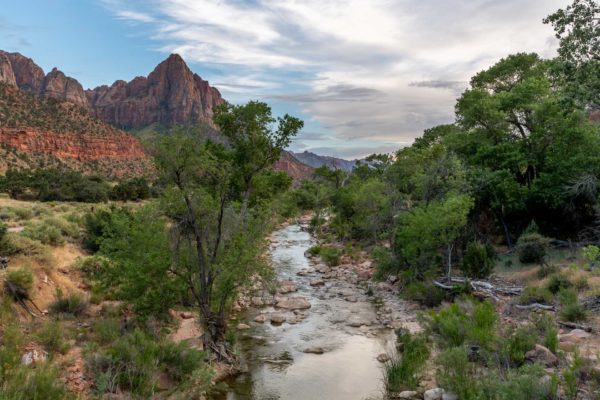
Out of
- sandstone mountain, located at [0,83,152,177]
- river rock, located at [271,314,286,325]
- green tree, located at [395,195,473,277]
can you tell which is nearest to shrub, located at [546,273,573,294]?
green tree, located at [395,195,473,277]

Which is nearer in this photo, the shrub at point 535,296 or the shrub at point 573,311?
the shrub at point 573,311

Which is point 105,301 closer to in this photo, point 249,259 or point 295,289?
point 249,259

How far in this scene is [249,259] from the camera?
13172 mm

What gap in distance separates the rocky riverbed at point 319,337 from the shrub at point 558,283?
17.6 feet

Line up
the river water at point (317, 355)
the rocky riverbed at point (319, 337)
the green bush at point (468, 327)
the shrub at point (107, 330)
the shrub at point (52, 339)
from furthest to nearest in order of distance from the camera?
the shrub at point (107, 330)
the rocky riverbed at point (319, 337)
the river water at point (317, 355)
the green bush at point (468, 327)
the shrub at point (52, 339)

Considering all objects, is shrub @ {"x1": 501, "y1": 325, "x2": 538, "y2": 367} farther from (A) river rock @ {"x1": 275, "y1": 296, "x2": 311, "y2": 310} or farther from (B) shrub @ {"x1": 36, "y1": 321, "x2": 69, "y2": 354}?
(B) shrub @ {"x1": 36, "y1": 321, "x2": 69, "y2": 354}

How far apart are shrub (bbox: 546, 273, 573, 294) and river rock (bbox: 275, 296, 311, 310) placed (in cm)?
1020

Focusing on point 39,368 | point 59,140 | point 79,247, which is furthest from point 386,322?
point 59,140

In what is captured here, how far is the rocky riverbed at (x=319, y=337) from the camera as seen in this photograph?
12125 mm

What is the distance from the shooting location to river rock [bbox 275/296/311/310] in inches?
816

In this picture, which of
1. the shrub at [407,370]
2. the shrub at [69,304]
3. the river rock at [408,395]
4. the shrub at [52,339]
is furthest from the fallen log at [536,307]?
the shrub at [69,304]

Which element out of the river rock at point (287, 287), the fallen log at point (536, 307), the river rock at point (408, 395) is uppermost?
the fallen log at point (536, 307)

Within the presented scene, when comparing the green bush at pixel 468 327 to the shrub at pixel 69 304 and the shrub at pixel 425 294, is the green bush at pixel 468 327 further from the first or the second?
the shrub at pixel 69 304

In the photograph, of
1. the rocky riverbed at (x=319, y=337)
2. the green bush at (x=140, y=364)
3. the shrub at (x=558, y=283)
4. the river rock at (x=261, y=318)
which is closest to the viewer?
the green bush at (x=140, y=364)
